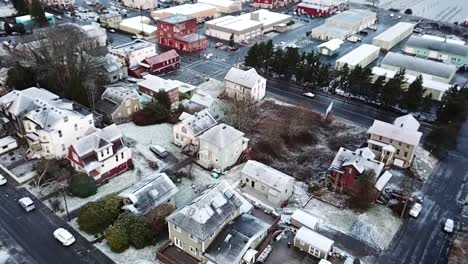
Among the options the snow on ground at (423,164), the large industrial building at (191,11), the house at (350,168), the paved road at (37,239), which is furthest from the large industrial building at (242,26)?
the paved road at (37,239)

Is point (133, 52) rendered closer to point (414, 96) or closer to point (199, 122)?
point (199, 122)

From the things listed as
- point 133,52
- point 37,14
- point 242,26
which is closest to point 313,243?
point 133,52

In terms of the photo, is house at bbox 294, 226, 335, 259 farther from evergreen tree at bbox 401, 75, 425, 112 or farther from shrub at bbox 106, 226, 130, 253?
evergreen tree at bbox 401, 75, 425, 112

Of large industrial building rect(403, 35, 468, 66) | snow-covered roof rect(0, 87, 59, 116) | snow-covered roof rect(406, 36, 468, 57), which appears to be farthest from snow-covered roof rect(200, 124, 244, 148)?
snow-covered roof rect(406, 36, 468, 57)

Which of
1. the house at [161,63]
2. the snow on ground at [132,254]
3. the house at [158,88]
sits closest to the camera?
the snow on ground at [132,254]

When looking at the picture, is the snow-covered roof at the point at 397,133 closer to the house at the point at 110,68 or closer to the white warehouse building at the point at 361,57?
the white warehouse building at the point at 361,57

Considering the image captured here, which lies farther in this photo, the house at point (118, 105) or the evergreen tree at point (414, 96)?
the evergreen tree at point (414, 96)
